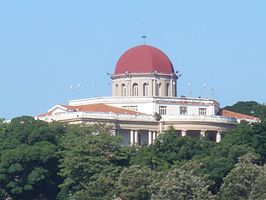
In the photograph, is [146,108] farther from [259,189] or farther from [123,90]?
[259,189]

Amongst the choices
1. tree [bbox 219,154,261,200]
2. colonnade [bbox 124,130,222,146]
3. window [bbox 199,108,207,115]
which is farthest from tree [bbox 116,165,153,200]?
window [bbox 199,108,207,115]

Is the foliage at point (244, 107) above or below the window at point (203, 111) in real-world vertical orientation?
above

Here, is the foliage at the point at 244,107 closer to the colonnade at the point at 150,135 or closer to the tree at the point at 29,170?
the colonnade at the point at 150,135

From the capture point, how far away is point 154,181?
122 meters

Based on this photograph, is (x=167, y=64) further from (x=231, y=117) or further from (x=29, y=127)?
(x=29, y=127)

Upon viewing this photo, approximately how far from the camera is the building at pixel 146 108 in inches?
6455

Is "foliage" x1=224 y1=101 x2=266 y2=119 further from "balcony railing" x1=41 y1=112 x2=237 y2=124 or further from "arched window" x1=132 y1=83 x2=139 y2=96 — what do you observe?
"balcony railing" x1=41 y1=112 x2=237 y2=124

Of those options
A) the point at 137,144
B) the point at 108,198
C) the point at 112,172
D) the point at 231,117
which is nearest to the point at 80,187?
the point at 112,172

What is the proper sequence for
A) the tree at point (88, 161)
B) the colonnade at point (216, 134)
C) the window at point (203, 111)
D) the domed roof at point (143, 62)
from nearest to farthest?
1. the tree at point (88, 161)
2. the colonnade at point (216, 134)
3. the window at point (203, 111)
4. the domed roof at point (143, 62)

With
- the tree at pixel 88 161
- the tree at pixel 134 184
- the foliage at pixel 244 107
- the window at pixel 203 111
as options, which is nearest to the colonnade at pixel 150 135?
the window at pixel 203 111

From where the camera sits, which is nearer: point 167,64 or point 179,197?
point 179,197

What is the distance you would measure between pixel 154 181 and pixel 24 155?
22.3 meters

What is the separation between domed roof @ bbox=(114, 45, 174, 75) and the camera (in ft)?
557

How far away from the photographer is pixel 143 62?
170125 mm
